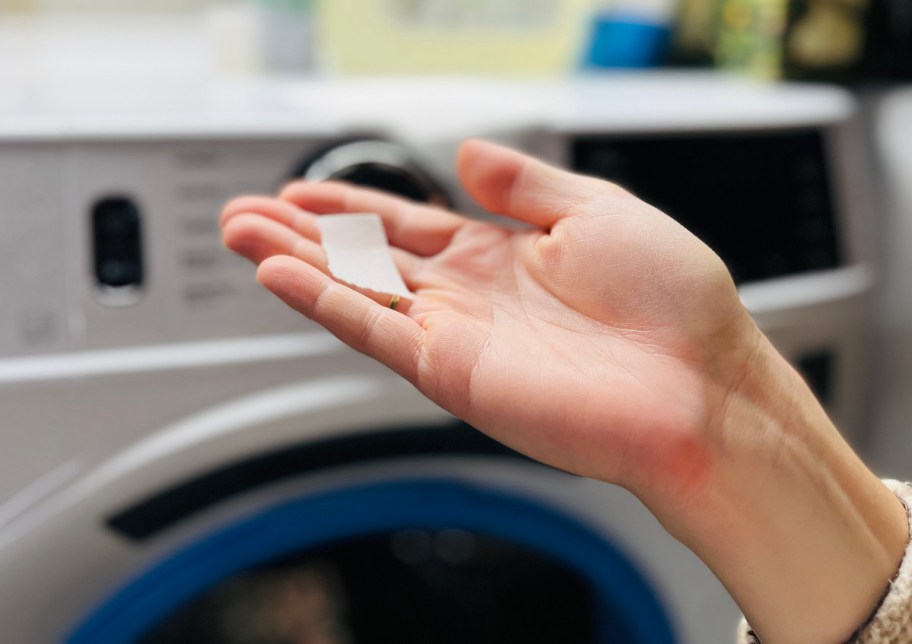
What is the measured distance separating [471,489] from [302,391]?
0.42 feet

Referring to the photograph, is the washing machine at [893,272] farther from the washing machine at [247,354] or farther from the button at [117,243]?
the button at [117,243]

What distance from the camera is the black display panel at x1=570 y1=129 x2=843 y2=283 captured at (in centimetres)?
54

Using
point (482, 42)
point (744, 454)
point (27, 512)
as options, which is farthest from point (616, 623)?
point (482, 42)

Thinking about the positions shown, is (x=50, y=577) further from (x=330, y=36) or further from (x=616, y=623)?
(x=330, y=36)

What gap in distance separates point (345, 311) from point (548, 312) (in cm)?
11

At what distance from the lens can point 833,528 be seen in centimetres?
37

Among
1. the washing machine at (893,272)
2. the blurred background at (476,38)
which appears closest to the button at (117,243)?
the blurred background at (476,38)

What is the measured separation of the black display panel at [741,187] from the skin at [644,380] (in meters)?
0.14

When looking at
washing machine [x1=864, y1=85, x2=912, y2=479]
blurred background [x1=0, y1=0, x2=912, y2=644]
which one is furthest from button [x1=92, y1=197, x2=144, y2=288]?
washing machine [x1=864, y1=85, x2=912, y2=479]

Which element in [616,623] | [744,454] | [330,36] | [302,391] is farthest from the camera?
[330,36]

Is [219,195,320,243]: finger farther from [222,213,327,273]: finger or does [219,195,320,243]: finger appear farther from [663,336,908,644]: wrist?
[663,336,908,644]: wrist

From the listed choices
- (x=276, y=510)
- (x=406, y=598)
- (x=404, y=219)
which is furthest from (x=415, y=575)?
(x=404, y=219)

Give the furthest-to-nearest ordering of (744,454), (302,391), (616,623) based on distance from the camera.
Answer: (616,623)
(302,391)
(744,454)

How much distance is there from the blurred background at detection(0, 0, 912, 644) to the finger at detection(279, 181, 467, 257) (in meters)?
0.03
